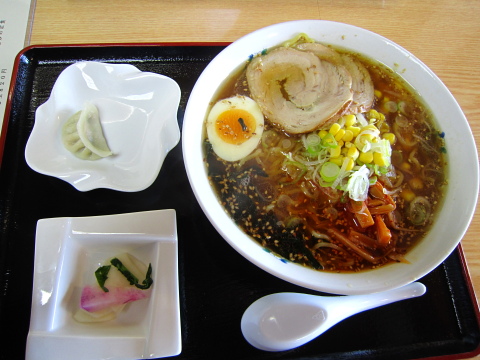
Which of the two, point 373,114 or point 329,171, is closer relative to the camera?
point 329,171

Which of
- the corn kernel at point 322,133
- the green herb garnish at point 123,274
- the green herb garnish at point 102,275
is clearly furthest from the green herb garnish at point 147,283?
the corn kernel at point 322,133

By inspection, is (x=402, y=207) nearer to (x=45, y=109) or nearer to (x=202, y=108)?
(x=202, y=108)

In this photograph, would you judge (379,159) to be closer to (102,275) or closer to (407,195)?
(407,195)

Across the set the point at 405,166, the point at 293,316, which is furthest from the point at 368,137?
the point at 293,316

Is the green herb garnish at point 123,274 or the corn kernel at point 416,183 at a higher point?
the corn kernel at point 416,183

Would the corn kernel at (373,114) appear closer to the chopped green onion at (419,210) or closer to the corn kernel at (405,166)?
the corn kernel at (405,166)
